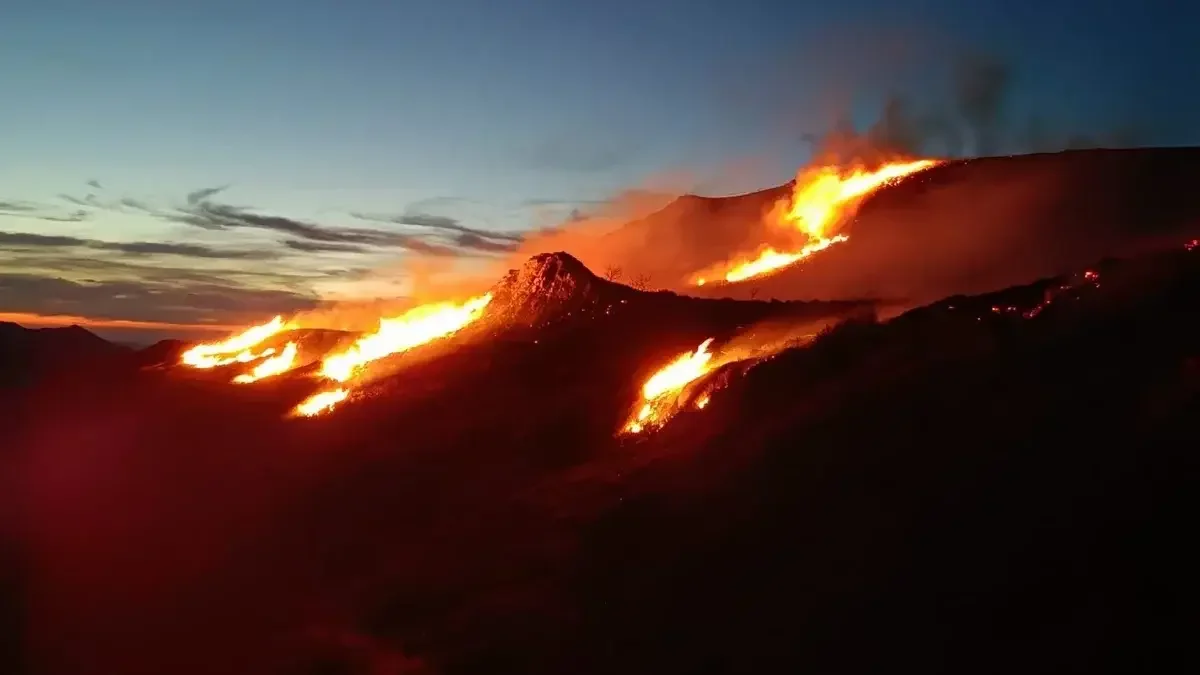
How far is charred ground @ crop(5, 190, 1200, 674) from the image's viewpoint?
611 inches

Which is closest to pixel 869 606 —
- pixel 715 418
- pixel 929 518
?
pixel 929 518

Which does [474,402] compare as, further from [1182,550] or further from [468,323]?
[1182,550]

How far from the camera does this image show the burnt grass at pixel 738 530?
15492 mm

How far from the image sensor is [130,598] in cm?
2112

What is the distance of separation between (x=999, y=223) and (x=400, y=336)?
1057 inches

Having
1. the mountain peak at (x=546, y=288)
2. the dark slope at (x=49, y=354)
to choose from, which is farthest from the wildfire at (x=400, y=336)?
the dark slope at (x=49, y=354)

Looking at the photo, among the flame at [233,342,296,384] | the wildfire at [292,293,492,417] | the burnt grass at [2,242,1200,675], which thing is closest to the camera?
the burnt grass at [2,242,1200,675]

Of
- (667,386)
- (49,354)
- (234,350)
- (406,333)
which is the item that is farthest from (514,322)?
(49,354)

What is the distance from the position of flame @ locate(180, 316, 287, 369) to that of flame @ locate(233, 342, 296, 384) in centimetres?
116

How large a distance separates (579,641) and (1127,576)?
29.0 ft

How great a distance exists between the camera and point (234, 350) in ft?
193

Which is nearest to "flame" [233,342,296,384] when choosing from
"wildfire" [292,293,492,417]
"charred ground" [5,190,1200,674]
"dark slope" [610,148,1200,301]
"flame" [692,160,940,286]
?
"wildfire" [292,293,492,417]

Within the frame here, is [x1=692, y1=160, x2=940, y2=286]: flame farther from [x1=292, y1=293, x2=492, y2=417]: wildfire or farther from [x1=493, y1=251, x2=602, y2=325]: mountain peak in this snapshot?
[x1=292, y1=293, x2=492, y2=417]: wildfire

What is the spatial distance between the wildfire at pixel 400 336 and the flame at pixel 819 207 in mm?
13110
